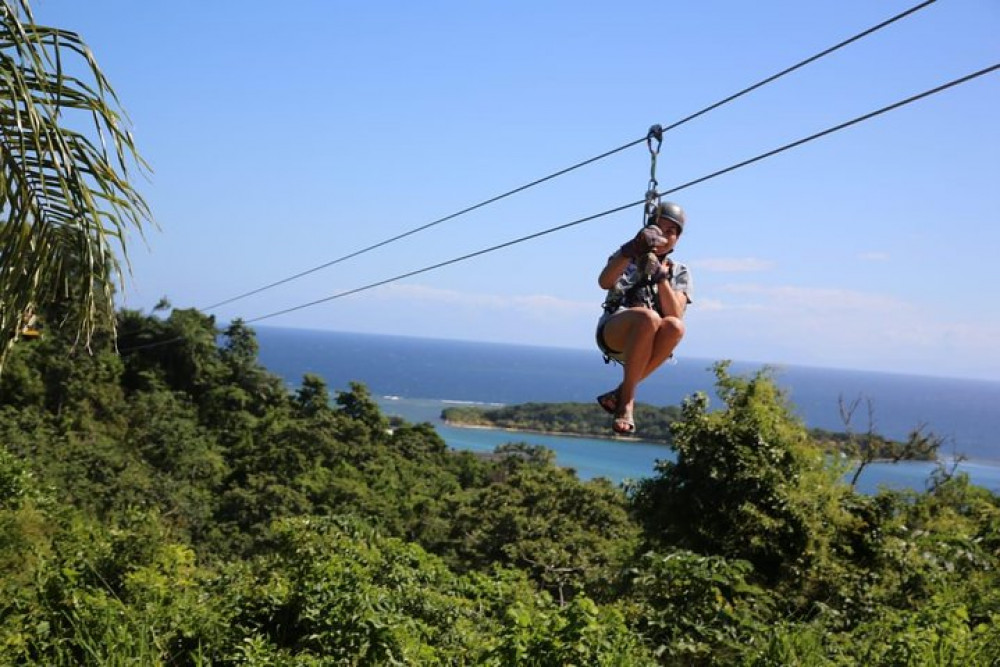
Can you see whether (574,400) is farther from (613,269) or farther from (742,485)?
(613,269)

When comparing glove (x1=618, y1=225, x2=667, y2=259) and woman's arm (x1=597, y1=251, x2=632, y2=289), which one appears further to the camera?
woman's arm (x1=597, y1=251, x2=632, y2=289)

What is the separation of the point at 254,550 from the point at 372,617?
40.5 ft

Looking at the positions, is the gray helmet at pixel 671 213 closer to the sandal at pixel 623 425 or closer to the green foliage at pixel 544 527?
the sandal at pixel 623 425

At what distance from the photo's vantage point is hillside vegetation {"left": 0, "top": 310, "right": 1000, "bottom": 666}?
15.5 feet

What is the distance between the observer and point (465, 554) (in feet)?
52.5

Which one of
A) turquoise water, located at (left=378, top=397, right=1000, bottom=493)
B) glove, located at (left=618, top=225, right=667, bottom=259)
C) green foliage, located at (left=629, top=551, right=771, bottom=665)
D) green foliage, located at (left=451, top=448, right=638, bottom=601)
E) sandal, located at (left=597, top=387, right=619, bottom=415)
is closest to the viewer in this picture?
glove, located at (left=618, top=225, right=667, bottom=259)

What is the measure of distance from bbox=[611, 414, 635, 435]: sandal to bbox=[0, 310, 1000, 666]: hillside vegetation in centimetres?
131

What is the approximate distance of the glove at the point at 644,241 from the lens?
337 cm

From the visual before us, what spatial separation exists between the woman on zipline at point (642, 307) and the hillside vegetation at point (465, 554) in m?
1.48

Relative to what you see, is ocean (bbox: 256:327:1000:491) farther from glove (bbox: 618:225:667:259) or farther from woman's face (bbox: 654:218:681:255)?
glove (bbox: 618:225:667:259)

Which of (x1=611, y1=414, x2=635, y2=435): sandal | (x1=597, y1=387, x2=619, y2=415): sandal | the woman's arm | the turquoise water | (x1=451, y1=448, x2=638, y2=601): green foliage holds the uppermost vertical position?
the woman's arm

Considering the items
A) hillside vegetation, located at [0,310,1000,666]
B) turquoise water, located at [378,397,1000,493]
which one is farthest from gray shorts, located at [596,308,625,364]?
turquoise water, located at [378,397,1000,493]

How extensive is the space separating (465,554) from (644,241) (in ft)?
44.1

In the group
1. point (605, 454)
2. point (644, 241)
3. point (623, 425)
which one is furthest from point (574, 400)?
point (644, 241)
